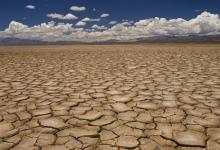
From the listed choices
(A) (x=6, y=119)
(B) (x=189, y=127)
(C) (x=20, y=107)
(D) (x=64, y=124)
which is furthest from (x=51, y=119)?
(B) (x=189, y=127)

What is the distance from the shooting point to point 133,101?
347 cm

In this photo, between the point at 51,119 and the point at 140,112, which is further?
the point at 140,112

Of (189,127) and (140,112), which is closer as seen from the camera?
(189,127)

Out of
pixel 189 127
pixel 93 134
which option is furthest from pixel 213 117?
pixel 93 134

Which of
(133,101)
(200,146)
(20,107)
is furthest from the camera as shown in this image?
(133,101)

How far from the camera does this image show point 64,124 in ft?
8.59

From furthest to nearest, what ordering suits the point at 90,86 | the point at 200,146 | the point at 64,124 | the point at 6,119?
the point at 90,86 → the point at 6,119 → the point at 64,124 → the point at 200,146

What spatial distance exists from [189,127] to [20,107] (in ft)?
7.02

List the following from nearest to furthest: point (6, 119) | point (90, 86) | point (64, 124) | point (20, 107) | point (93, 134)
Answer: point (93, 134) → point (64, 124) → point (6, 119) → point (20, 107) → point (90, 86)

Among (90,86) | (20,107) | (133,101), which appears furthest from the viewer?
(90,86)

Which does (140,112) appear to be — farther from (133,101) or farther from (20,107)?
(20,107)

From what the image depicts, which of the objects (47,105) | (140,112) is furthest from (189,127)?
(47,105)

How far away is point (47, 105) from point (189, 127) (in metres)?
1.86

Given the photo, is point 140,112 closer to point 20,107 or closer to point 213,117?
Result: point 213,117
